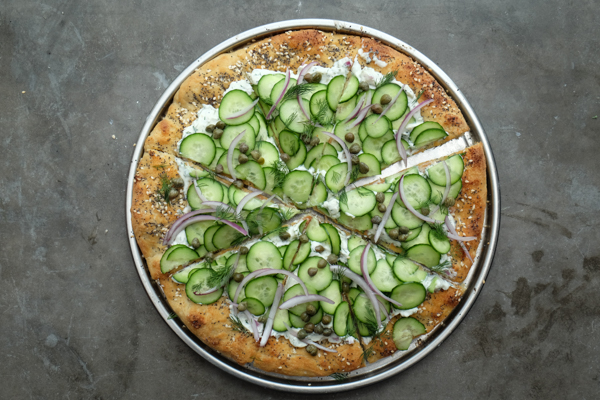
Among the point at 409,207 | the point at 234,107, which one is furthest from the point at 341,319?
the point at 234,107

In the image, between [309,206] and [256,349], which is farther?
[309,206]

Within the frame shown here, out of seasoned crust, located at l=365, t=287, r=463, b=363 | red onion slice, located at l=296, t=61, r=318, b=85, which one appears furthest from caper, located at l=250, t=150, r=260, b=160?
seasoned crust, located at l=365, t=287, r=463, b=363

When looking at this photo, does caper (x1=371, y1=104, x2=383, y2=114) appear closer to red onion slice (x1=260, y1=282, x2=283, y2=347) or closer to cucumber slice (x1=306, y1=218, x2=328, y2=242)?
cucumber slice (x1=306, y1=218, x2=328, y2=242)

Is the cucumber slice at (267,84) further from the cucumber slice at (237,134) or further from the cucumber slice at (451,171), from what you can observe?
the cucumber slice at (451,171)

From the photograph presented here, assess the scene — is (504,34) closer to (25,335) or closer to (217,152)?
(217,152)

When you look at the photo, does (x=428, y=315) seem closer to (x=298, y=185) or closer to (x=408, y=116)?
(x=298, y=185)

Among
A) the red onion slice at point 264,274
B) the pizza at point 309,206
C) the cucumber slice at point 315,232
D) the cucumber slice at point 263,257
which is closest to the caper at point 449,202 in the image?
the pizza at point 309,206

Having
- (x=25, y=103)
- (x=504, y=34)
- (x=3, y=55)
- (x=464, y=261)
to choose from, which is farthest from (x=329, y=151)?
(x=3, y=55)
